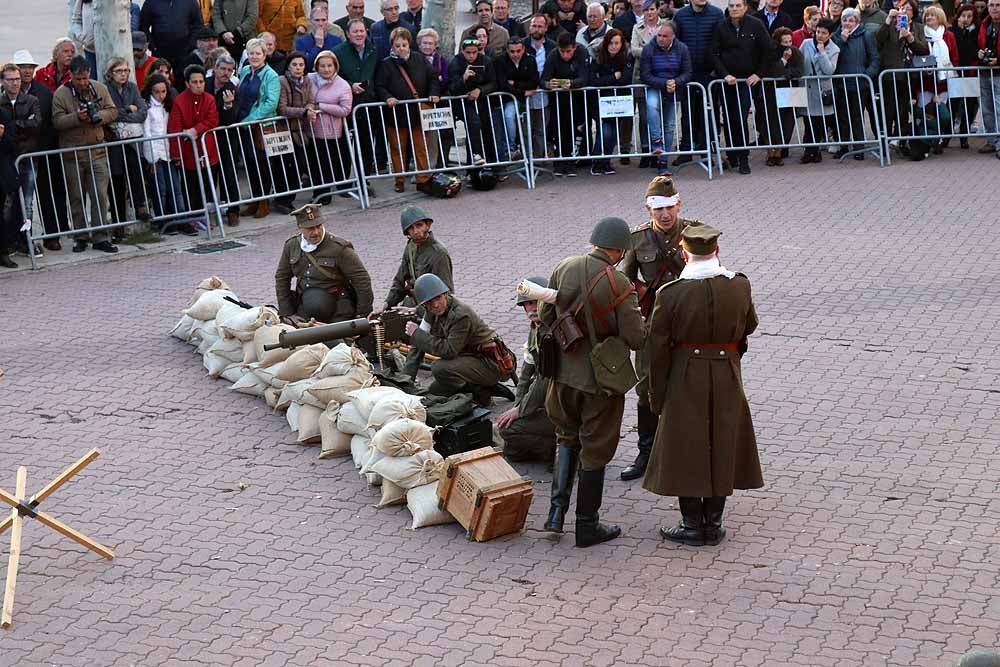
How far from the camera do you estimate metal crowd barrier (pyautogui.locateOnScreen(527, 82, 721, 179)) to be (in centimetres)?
1700

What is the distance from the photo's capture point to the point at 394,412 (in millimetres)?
9141

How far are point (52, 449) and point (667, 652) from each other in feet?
15.6

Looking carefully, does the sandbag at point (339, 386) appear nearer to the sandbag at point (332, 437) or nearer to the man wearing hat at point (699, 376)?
the sandbag at point (332, 437)

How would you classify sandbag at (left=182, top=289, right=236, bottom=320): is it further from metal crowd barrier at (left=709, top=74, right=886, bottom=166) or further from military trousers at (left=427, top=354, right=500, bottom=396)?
metal crowd barrier at (left=709, top=74, right=886, bottom=166)

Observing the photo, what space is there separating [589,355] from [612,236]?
2.19ft

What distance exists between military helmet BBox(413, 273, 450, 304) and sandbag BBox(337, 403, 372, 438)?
0.93 meters

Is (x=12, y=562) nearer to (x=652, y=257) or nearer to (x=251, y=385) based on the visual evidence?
(x=251, y=385)

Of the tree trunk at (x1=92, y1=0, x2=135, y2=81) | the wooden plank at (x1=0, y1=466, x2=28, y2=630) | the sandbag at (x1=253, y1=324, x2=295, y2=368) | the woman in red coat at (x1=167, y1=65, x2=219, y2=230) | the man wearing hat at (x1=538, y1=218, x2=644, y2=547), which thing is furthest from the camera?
the tree trunk at (x1=92, y1=0, x2=135, y2=81)

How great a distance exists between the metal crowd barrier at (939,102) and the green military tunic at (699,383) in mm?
10288

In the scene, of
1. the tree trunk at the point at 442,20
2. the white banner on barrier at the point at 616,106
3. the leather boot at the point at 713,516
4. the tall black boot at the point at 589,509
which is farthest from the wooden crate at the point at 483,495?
the tree trunk at the point at 442,20

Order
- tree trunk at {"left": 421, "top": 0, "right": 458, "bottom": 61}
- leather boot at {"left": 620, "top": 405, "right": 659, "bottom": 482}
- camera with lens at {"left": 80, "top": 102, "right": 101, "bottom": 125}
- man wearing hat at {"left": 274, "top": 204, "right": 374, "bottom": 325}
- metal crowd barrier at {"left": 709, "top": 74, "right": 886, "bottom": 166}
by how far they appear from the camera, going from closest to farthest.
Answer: leather boot at {"left": 620, "top": 405, "right": 659, "bottom": 482}, man wearing hat at {"left": 274, "top": 204, "right": 374, "bottom": 325}, camera with lens at {"left": 80, "top": 102, "right": 101, "bottom": 125}, metal crowd barrier at {"left": 709, "top": 74, "right": 886, "bottom": 166}, tree trunk at {"left": 421, "top": 0, "right": 458, "bottom": 61}

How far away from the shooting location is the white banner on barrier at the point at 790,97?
1725cm

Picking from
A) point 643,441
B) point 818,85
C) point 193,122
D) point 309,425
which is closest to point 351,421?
point 309,425

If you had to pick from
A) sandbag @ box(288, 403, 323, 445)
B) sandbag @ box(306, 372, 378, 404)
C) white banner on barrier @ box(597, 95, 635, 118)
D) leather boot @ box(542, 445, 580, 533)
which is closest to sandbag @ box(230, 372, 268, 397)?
sandbag @ box(288, 403, 323, 445)
